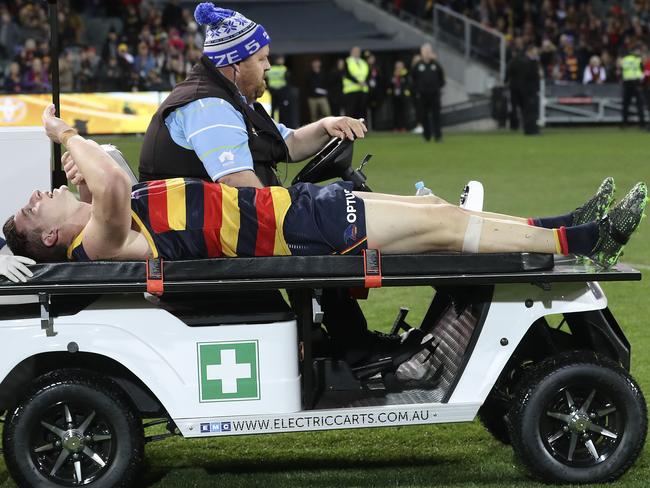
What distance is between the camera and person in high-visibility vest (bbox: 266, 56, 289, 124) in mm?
24906

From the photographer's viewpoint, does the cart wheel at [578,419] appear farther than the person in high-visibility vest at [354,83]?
No

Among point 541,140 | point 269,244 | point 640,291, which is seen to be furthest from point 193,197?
point 541,140

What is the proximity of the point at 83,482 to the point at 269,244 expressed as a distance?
102cm

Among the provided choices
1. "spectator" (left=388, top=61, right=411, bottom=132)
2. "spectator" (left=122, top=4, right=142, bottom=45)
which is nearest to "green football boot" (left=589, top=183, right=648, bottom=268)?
"spectator" (left=388, top=61, right=411, bottom=132)

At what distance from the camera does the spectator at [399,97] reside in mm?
28797

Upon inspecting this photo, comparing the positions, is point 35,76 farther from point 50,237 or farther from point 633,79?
point 50,237

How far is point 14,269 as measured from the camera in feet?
13.7

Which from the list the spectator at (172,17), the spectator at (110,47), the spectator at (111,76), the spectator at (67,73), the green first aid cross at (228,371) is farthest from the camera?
the spectator at (172,17)

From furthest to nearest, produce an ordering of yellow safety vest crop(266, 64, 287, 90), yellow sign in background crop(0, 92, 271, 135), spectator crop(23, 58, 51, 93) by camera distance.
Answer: yellow safety vest crop(266, 64, 287, 90) < spectator crop(23, 58, 51, 93) < yellow sign in background crop(0, 92, 271, 135)

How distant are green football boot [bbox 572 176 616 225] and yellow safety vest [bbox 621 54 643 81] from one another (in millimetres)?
23139

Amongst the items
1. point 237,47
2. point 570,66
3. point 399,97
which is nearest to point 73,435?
point 237,47

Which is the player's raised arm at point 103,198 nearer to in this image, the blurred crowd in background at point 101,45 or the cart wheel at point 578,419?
the cart wheel at point 578,419

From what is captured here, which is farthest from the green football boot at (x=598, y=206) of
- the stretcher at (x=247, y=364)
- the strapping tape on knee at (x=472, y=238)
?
the strapping tape on knee at (x=472, y=238)

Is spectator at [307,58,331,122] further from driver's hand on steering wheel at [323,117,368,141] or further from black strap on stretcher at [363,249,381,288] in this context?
black strap on stretcher at [363,249,381,288]
